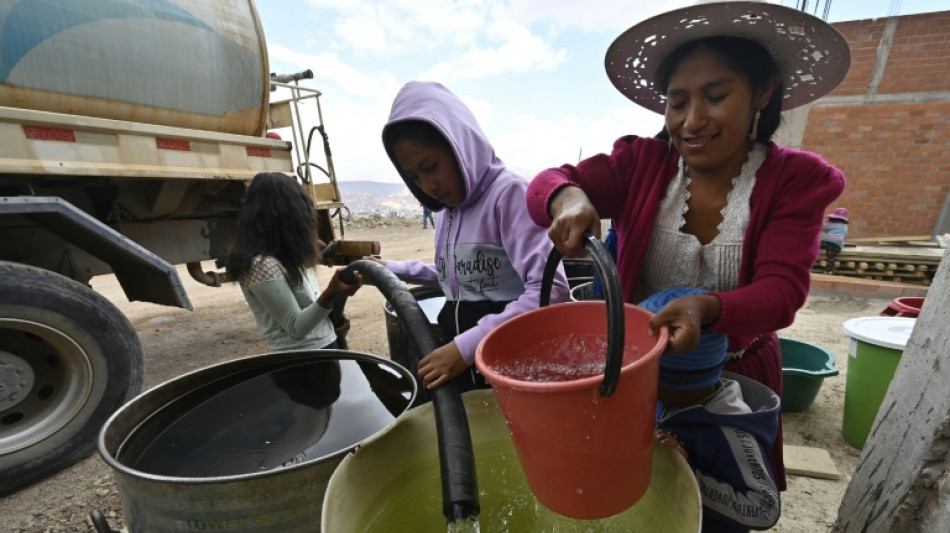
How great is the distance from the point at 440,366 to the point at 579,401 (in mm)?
535

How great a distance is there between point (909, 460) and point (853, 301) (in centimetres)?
554

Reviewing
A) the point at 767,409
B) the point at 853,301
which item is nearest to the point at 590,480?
the point at 767,409

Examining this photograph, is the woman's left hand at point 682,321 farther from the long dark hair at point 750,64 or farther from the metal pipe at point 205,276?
the metal pipe at point 205,276

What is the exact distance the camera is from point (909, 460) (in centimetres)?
98

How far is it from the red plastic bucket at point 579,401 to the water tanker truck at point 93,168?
2.57 m

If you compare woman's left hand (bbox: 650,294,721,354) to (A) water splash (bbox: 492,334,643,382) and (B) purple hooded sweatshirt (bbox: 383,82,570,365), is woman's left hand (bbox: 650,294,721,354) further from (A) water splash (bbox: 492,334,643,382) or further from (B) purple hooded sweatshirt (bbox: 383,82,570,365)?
(B) purple hooded sweatshirt (bbox: 383,82,570,365)

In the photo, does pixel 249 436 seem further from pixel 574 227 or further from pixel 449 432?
pixel 574 227

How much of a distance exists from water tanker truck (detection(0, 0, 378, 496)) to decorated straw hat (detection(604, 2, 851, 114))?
2763 mm

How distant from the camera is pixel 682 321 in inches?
31.1

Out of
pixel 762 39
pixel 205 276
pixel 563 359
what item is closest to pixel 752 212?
pixel 762 39

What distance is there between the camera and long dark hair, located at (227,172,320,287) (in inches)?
89.7

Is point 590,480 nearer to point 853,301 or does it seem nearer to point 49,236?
point 49,236

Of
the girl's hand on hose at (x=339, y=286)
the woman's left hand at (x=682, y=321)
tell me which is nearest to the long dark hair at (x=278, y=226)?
the girl's hand on hose at (x=339, y=286)

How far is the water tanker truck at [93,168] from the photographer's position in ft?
7.45
